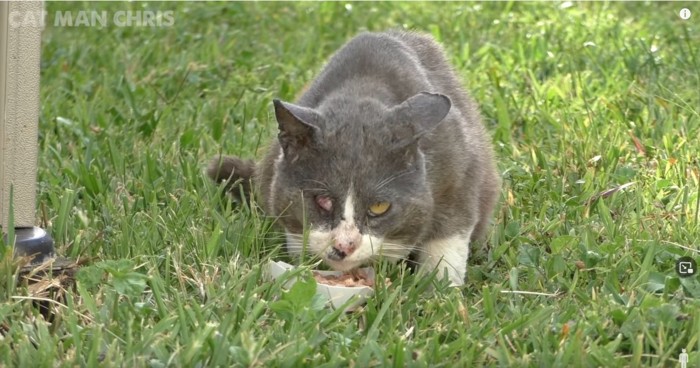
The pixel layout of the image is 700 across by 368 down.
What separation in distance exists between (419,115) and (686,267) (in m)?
1.05

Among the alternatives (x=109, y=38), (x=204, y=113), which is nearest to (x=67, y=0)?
(x=109, y=38)

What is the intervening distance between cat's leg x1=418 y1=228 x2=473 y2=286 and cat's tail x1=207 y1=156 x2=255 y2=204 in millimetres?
952

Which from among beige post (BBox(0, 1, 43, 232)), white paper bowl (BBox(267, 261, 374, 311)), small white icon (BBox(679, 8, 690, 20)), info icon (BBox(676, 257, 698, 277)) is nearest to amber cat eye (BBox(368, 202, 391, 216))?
white paper bowl (BBox(267, 261, 374, 311))

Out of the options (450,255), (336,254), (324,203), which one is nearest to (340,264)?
(336,254)

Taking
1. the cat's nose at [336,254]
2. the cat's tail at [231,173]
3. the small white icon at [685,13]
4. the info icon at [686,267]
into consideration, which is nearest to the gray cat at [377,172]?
the cat's nose at [336,254]

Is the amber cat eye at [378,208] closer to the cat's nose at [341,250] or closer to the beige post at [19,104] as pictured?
the cat's nose at [341,250]

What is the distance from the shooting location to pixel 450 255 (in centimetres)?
456

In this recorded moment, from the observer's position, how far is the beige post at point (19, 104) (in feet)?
13.7

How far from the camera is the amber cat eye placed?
14.0ft

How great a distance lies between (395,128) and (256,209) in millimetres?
767

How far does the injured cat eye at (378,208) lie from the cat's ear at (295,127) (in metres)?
0.31

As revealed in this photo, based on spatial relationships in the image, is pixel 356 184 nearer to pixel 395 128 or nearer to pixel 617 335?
pixel 395 128

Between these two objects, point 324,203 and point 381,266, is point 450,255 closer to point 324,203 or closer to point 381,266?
point 381,266
